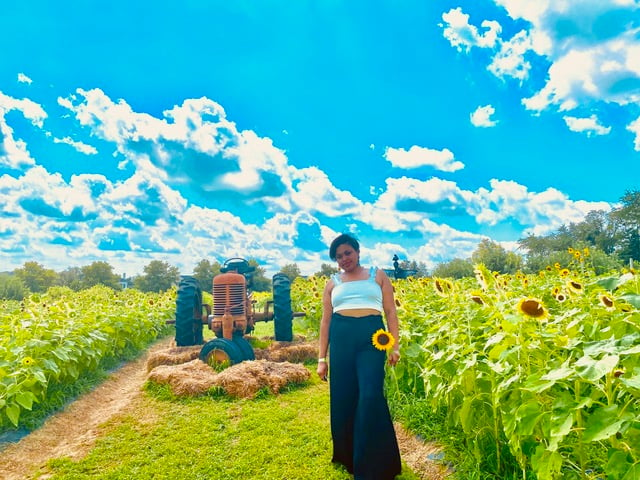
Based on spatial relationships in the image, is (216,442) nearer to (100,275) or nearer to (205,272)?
(205,272)

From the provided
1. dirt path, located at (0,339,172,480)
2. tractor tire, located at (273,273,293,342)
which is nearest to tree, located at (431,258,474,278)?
tractor tire, located at (273,273,293,342)

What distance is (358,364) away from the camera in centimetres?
337

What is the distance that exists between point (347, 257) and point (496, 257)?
1559 inches

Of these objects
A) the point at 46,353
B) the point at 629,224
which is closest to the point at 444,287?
the point at 46,353

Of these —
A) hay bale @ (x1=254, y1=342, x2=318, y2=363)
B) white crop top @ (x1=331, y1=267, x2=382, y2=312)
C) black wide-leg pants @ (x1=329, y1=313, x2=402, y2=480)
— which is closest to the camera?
black wide-leg pants @ (x1=329, y1=313, x2=402, y2=480)

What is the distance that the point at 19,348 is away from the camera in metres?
4.98

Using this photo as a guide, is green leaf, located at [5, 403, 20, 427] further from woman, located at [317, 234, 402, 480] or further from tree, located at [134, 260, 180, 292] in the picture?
tree, located at [134, 260, 180, 292]

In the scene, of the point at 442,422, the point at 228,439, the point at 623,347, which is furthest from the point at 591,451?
the point at 228,439

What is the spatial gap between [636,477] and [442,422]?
258cm

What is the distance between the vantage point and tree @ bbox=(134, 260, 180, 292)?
38.1 m

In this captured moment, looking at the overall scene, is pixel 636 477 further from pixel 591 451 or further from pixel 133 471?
pixel 133 471

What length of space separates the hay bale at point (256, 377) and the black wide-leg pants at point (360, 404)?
2249mm

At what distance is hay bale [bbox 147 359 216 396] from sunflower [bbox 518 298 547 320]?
4.40 m

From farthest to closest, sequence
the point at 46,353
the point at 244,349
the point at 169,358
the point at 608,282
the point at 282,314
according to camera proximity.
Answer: the point at 282,314 < the point at 169,358 < the point at 244,349 < the point at 46,353 < the point at 608,282
